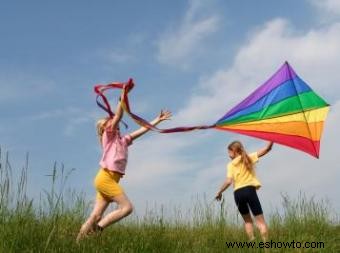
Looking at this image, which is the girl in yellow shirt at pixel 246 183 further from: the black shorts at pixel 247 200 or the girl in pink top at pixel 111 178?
the girl in pink top at pixel 111 178

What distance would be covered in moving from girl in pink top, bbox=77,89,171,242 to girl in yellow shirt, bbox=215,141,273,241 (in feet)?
6.00

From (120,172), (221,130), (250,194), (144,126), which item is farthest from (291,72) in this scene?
(120,172)

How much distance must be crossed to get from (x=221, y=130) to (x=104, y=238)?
115 inches

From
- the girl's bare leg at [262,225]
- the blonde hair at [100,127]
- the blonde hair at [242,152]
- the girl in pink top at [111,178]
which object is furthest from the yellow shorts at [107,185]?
the girl's bare leg at [262,225]

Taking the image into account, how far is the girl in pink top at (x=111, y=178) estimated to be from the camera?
7590 millimetres

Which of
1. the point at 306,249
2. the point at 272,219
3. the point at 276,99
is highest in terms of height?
the point at 276,99

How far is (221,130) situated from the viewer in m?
9.10

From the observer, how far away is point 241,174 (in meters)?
8.79

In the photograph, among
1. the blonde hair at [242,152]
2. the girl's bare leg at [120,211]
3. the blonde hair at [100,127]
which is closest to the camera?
the girl's bare leg at [120,211]

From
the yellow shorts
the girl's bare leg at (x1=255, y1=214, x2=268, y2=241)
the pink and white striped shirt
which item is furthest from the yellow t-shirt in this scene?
the yellow shorts

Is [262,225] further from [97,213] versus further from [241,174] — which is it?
[97,213]

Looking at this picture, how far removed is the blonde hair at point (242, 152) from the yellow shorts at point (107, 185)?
226 cm

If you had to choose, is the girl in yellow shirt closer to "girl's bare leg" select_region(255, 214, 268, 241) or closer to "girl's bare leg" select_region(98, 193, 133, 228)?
"girl's bare leg" select_region(255, 214, 268, 241)

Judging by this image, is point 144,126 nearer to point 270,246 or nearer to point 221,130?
point 221,130
